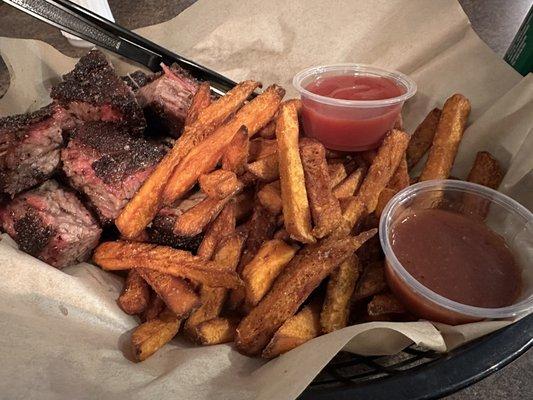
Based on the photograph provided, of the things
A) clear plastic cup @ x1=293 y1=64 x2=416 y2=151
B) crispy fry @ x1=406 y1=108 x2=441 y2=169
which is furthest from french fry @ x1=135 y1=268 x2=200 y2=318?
crispy fry @ x1=406 y1=108 x2=441 y2=169

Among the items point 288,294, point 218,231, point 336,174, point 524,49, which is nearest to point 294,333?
point 288,294

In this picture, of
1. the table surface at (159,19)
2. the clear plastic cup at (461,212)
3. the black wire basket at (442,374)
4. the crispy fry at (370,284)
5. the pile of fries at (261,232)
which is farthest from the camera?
the table surface at (159,19)

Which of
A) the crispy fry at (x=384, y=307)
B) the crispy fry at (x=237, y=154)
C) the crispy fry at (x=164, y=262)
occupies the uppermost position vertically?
the crispy fry at (x=237, y=154)

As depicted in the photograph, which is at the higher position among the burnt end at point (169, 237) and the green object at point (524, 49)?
the green object at point (524, 49)

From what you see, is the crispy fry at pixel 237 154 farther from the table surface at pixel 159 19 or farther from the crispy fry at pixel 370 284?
the table surface at pixel 159 19

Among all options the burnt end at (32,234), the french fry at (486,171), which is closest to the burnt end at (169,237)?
the burnt end at (32,234)

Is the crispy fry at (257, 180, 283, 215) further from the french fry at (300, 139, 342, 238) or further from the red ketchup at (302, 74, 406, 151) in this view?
the red ketchup at (302, 74, 406, 151)
